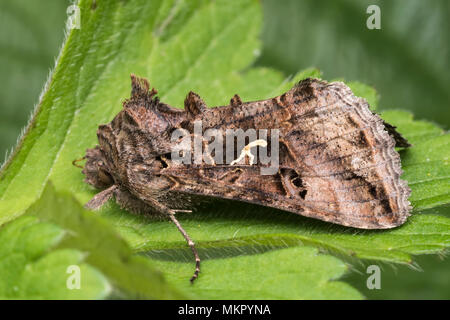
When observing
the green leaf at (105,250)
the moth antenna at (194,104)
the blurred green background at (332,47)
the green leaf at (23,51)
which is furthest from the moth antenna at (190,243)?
the green leaf at (23,51)

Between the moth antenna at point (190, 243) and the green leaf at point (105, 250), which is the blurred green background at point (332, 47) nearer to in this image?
the moth antenna at point (190, 243)

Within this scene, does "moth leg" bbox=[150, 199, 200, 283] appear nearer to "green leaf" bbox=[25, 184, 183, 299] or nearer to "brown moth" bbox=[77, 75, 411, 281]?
"brown moth" bbox=[77, 75, 411, 281]

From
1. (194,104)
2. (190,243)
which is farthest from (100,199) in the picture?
(194,104)

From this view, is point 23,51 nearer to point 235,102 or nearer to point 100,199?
point 100,199

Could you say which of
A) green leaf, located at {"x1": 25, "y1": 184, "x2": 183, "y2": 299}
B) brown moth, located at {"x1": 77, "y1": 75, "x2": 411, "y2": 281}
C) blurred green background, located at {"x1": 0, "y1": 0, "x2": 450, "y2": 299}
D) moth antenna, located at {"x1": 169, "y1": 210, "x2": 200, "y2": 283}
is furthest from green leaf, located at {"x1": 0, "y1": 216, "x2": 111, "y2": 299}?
blurred green background, located at {"x1": 0, "y1": 0, "x2": 450, "y2": 299}
